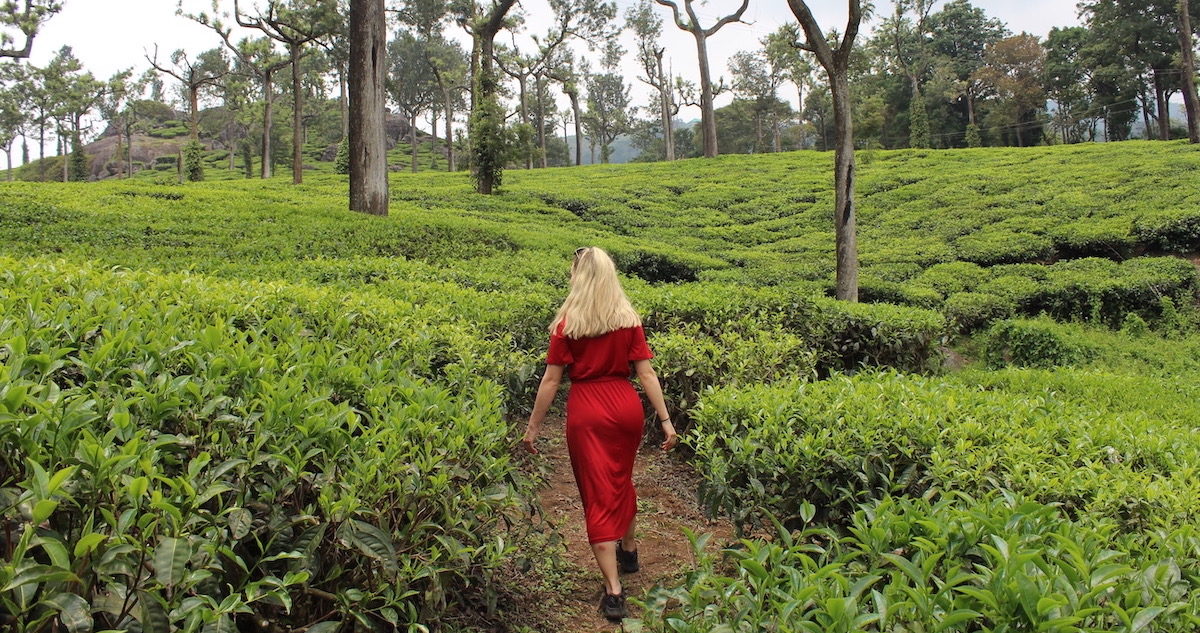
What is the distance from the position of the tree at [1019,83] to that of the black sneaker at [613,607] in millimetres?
43835

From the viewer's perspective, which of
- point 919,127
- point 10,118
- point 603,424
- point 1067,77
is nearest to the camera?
point 603,424

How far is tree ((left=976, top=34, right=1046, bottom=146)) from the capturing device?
127 ft

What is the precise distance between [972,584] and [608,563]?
153cm

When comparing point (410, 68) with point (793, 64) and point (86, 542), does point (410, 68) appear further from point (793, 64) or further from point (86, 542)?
point (86, 542)

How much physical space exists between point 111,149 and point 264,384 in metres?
62.9

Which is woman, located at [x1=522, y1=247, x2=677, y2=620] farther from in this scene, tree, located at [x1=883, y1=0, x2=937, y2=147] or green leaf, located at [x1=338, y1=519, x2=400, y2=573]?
tree, located at [x1=883, y1=0, x2=937, y2=147]

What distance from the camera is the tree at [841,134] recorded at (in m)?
8.59

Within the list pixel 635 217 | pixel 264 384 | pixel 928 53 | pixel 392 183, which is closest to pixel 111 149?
pixel 392 183

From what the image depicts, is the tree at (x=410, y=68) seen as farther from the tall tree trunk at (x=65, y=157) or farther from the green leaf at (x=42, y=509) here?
the green leaf at (x=42, y=509)

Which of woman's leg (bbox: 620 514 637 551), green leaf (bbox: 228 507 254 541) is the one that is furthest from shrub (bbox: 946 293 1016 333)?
green leaf (bbox: 228 507 254 541)

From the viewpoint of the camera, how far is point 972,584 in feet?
6.12

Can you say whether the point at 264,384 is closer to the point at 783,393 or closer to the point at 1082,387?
the point at 783,393

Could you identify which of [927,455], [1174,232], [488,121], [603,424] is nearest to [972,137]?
[1174,232]

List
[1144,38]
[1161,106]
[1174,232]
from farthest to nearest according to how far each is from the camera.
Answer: [1144,38] → [1161,106] → [1174,232]
